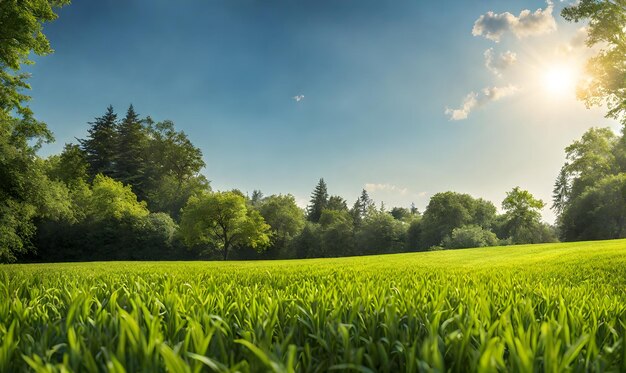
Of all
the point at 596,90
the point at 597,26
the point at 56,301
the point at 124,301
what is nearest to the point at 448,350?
the point at 124,301

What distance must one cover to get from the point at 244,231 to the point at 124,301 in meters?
51.3

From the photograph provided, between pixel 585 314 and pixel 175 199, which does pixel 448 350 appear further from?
pixel 175 199

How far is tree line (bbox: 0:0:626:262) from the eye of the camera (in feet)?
79.8

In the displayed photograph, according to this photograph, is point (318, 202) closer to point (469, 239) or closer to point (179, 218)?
point (179, 218)

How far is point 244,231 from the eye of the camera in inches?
2093

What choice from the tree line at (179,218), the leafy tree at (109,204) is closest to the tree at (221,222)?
the tree line at (179,218)

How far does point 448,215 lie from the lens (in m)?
61.4

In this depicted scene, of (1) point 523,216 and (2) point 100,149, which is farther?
(2) point 100,149

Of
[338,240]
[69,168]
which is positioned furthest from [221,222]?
[69,168]

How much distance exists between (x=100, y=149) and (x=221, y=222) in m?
38.4

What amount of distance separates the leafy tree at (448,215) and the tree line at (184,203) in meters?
0.19

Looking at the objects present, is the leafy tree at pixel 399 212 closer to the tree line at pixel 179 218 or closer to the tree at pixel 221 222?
the tree line at pixel 179 218

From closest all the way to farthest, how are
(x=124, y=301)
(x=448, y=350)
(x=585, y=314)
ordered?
(x=448, y=350) → (x=585, y=314) → (x=124, y=301)

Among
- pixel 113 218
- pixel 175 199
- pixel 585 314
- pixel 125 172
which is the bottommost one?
pixel 585 314
